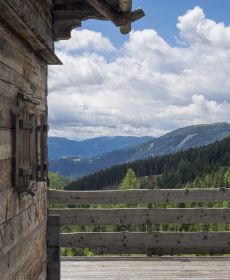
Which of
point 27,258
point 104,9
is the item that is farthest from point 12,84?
point 27,258

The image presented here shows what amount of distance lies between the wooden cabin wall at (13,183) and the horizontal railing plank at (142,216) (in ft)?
12.4

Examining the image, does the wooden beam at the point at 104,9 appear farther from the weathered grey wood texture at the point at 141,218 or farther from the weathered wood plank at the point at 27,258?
the weathered grey wood texture at the point at 141,218

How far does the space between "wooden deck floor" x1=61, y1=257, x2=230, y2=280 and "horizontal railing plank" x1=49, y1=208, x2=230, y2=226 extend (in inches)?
32.4

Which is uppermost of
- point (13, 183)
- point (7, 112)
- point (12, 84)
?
point (12, 84)

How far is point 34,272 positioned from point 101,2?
3443 mm

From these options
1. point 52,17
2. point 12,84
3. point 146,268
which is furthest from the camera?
point 146,268

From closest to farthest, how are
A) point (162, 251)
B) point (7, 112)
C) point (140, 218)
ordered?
point (7, 112) → point (140, 218) → point (162, 251)

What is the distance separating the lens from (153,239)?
10297mm

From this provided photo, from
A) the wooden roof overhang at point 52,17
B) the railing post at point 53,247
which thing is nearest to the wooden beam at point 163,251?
the railing post at point 53,247

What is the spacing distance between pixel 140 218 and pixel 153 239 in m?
0.56

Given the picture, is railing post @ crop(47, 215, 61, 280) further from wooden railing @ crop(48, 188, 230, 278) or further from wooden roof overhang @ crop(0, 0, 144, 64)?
wooden railing @ crop(48, 188, 230, 278)

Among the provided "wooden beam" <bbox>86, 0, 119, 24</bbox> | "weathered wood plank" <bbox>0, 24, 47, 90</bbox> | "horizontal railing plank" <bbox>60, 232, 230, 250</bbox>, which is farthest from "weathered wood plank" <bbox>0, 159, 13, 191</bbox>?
"horizontal railing plank" <bbox>60, 232, 230, 250</bbox>

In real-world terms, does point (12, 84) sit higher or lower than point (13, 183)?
higher

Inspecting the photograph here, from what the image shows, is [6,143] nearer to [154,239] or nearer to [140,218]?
[140,218]
